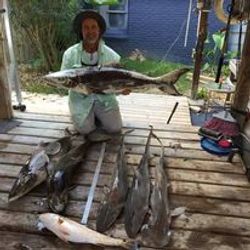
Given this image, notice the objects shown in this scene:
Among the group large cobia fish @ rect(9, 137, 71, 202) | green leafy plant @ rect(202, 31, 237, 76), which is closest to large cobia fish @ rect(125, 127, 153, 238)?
large cobia fish @ rect(9, 137, 71, 202)

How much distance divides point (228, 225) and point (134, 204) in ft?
2.14

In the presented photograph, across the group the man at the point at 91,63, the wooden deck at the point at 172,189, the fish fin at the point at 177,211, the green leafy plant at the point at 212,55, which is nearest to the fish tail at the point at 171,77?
the man at the point at 91,63

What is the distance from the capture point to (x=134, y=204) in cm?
228

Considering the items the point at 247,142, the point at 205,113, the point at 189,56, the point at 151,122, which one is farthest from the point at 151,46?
the point at 247,142

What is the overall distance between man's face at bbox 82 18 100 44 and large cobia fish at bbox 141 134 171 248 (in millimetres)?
1545

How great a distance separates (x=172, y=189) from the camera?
104 inches

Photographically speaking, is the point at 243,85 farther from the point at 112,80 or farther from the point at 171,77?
the point at 112,80

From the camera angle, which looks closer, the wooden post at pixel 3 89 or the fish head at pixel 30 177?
the fish head at pixel 30 177

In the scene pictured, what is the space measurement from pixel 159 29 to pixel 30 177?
7.62 metres

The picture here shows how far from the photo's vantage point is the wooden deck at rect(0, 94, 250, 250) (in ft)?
7.02

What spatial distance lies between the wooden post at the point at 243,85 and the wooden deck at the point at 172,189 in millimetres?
502

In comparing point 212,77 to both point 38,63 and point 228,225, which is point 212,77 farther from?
point 228,225

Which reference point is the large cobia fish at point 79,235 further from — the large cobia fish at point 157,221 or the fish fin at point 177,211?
the fish fin at point 177,211

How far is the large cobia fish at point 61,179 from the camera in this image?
2346 mm
